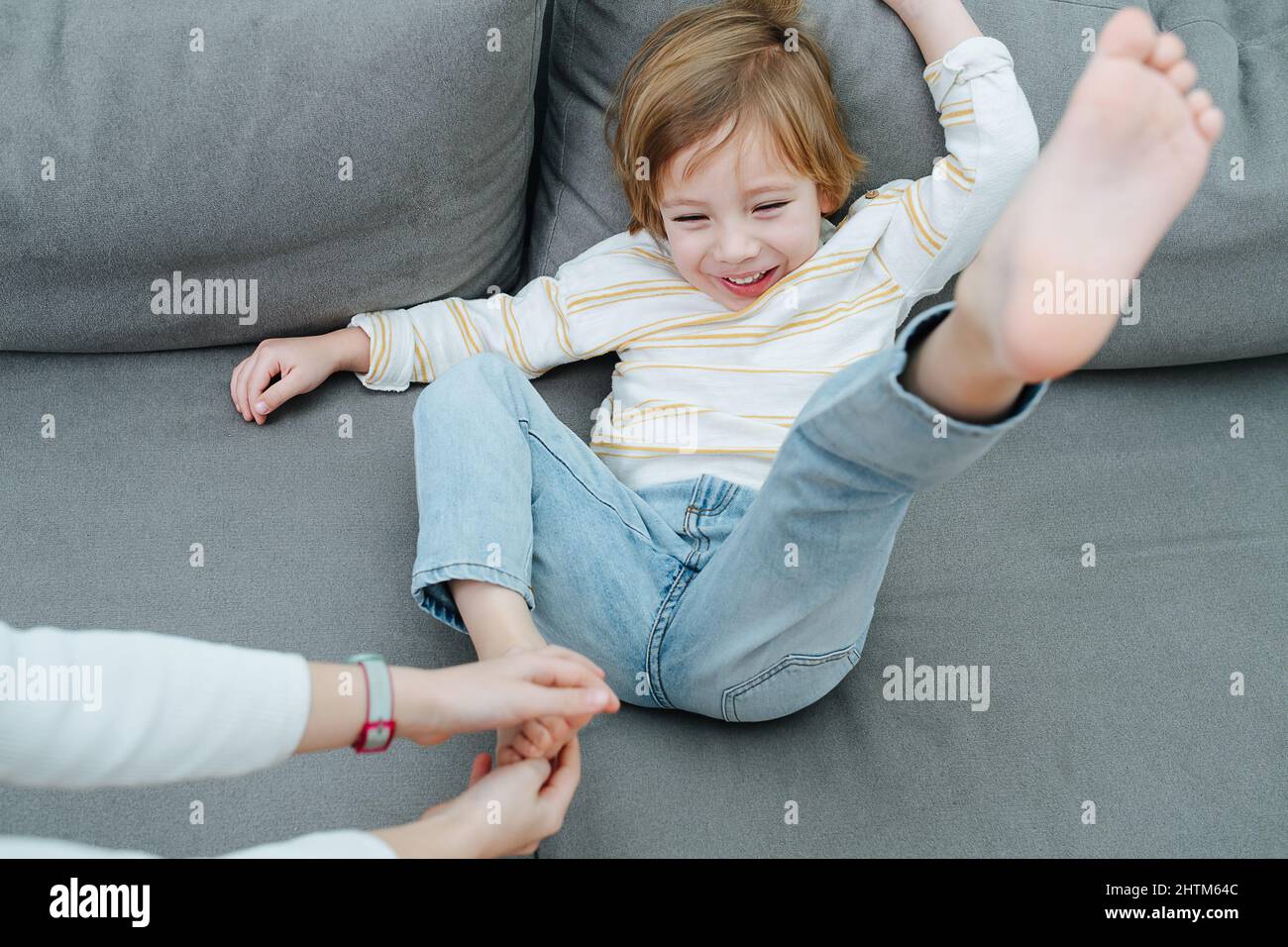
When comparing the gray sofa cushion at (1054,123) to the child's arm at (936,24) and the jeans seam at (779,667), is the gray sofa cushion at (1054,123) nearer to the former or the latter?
the child's arm at (936,24)

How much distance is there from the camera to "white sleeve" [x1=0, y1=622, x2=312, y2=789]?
65 cm

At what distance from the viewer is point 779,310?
1122 millimetres

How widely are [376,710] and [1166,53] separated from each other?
66 centimetres

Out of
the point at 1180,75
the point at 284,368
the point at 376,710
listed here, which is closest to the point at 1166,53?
the point at 1180,75

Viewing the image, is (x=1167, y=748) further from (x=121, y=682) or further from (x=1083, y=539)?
(x=121, y=682)

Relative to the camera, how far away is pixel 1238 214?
46.9 inches

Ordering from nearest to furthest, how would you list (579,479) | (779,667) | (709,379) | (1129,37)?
(1129,37), (779,667), (579,479), (709,379)

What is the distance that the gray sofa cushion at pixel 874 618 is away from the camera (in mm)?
930

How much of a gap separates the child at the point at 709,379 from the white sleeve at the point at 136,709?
212 mm

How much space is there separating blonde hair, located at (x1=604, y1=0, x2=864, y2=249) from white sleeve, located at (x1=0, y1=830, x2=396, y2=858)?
68 cm

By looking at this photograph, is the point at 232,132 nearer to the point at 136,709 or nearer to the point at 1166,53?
the point at 136,709

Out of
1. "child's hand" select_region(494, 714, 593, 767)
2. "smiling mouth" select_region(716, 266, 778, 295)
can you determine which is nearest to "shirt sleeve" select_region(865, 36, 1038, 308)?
"smiling mouth" select_region(716, 266, 778, 295)
